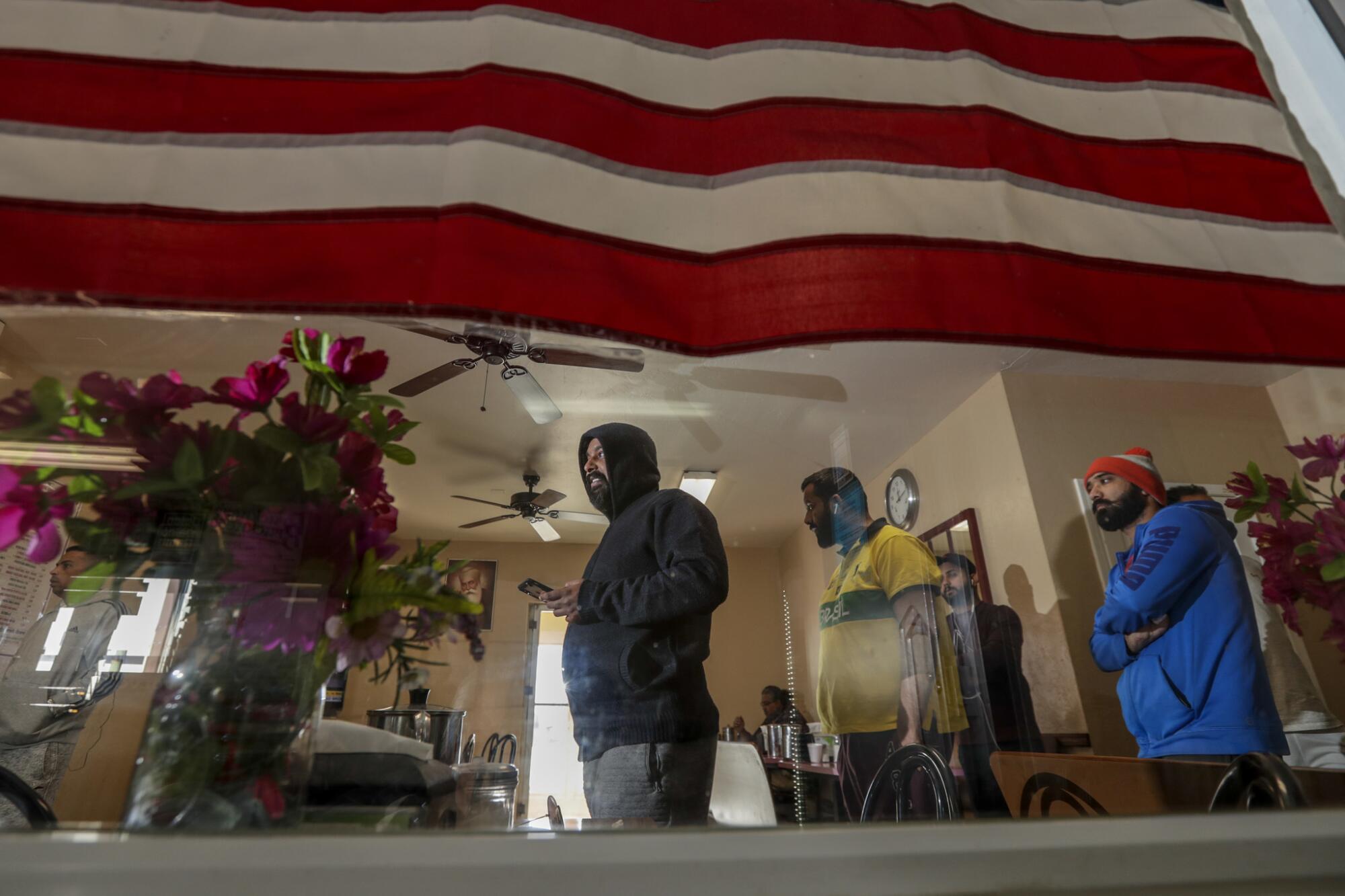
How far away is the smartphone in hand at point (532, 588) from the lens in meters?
0.73

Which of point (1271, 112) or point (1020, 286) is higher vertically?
point (1271, 112)

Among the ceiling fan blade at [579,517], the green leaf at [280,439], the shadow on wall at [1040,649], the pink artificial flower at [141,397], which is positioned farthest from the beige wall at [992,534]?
the pink artificial flower at [141,397]

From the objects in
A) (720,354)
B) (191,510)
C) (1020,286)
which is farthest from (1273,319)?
(191,510)

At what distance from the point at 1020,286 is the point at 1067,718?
1.74 feet

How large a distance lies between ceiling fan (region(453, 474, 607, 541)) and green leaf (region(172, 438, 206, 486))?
23 cm

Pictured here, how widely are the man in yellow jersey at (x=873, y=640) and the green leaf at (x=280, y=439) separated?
56 cm

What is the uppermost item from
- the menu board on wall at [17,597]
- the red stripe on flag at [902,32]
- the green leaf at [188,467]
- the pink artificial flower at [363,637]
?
the red stripe on flag at [902,32]

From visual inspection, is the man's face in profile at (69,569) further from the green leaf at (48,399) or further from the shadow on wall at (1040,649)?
the shadow on wall at (1040,649)

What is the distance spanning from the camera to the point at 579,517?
80cm

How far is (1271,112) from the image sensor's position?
1028 millimetres

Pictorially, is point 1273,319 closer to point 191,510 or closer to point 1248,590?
point 1248,590

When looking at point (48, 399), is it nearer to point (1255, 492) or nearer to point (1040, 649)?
point (1040, 649)

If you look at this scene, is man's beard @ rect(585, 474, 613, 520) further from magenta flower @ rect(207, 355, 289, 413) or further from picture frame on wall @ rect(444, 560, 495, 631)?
magenta flower @ rect(207, 355, 289, 413)

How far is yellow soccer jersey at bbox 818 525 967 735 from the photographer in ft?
2.66
